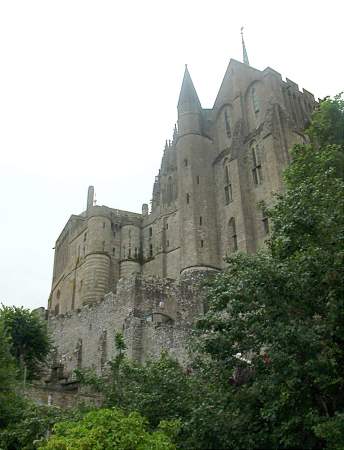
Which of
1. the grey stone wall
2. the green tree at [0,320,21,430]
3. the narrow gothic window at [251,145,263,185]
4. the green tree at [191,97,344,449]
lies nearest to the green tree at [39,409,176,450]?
the green tree at [191,97,344,449]

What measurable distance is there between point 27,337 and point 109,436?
20.0m

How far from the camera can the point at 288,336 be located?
39.3 ft

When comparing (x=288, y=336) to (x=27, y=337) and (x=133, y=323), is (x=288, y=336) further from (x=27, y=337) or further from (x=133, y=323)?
(x=27, y=337)

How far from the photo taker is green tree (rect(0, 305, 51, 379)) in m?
30.1

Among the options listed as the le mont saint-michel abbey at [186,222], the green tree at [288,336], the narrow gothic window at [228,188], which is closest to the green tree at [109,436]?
the green tree at [288,336]

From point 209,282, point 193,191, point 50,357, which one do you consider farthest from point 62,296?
point 209,282

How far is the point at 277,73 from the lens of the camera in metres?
46.2

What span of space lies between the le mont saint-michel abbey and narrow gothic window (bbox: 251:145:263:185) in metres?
0.06

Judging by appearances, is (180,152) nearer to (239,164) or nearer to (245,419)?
(239,164)

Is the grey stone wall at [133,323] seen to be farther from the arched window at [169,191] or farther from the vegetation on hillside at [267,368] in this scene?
the arched window at [169,191]

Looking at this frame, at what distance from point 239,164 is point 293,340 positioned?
33337 mm

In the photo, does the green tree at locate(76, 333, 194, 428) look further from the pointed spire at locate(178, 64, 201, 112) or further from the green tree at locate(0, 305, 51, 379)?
the pointed spire at locate(178, 64, 201, 112)

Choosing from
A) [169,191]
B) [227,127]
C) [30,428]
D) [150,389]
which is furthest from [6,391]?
[169,191]

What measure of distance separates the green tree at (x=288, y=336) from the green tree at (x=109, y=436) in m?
1.53
